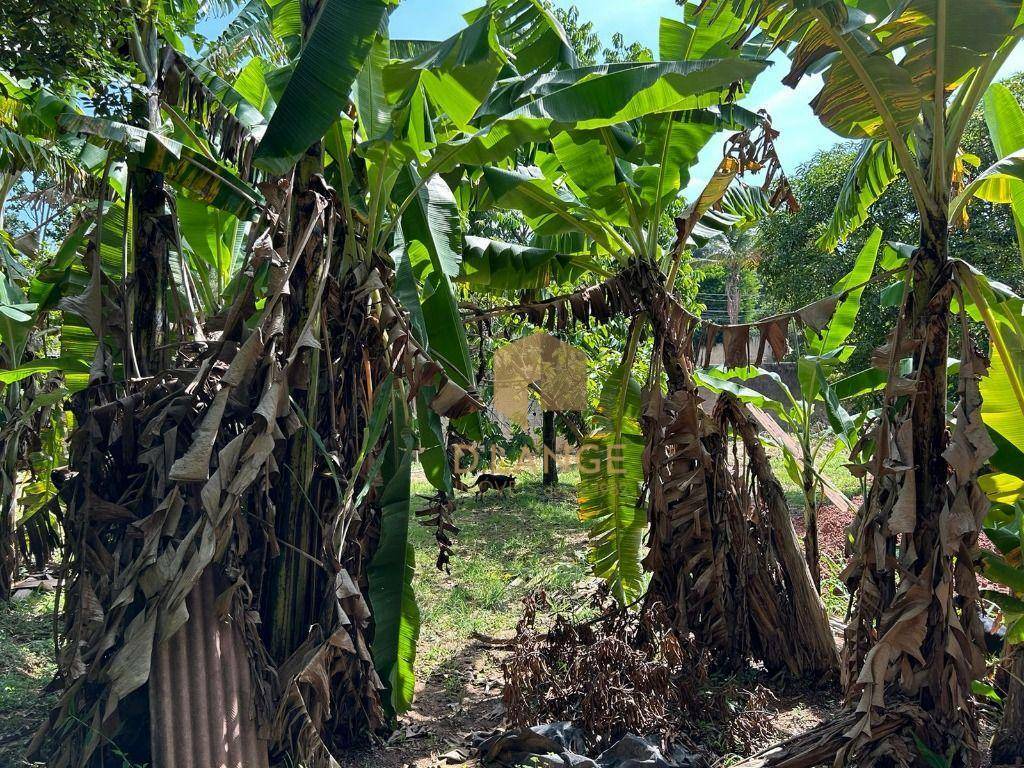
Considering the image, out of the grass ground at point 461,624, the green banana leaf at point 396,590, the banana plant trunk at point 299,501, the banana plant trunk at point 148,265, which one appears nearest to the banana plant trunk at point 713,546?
the grass ground at point 461,624

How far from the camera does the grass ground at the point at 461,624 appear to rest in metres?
4.12

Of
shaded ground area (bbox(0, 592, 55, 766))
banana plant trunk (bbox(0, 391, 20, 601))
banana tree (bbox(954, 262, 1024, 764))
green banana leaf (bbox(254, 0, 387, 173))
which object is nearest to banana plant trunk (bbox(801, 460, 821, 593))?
banana tree (bbox(954, 262, 1024, 764))

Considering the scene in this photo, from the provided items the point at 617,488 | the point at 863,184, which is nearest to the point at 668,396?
the point at 617,488

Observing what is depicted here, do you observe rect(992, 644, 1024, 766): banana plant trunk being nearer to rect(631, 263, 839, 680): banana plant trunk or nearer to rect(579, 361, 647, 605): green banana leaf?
rect(631, 263, 839, 680): banana plant trunk

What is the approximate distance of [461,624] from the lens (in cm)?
590

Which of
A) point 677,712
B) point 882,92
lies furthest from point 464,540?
point 882,92

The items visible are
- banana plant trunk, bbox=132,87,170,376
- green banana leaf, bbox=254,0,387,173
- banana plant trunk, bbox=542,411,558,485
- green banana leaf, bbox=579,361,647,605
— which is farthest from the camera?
banana plant trunk, bbox=542,411,558,485

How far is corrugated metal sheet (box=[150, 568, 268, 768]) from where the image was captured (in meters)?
3.07

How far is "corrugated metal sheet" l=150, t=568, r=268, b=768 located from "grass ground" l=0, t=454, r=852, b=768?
812mm

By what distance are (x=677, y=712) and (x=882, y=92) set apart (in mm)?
3316

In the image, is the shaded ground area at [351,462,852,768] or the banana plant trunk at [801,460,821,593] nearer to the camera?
the shaded ground area at [351,462,852,768]

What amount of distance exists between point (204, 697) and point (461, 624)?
2991 mm

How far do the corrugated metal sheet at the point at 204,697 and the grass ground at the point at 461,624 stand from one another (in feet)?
2.66

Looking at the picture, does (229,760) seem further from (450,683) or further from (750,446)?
(750,446)
